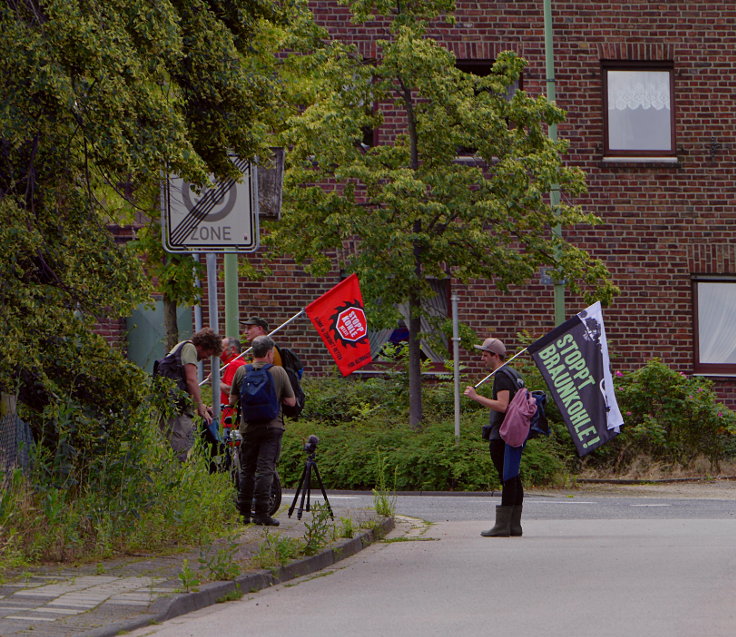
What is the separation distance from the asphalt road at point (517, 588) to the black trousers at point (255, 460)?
1109 mm

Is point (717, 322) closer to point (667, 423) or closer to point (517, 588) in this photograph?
point (667, 423)

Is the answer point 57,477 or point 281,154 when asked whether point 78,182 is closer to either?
point 57,477

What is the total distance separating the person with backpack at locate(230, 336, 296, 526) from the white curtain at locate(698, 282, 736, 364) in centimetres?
1466

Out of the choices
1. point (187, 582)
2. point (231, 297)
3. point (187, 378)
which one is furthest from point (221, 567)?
point (231, 297)

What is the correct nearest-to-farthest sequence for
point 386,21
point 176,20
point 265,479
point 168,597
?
point 168,597
point 176,20
point 265,479
point 386,21

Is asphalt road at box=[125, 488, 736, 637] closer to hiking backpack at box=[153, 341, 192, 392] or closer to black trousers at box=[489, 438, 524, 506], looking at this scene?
black trousers at box=[489, 438, 524, 506]

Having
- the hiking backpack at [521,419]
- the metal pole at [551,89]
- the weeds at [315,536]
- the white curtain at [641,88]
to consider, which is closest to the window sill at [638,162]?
the white curtain at [641,88]

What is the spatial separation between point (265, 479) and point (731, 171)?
15688 mm

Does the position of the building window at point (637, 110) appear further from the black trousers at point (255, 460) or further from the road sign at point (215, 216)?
the road sign at point (215, 216)

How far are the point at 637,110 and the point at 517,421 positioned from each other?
14.3 m

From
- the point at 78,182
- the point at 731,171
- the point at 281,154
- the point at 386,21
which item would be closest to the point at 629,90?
the point at 731,171

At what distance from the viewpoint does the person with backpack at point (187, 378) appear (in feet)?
40.9

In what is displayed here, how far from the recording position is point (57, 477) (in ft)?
33.8

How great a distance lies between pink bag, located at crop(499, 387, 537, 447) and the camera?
1291cm
